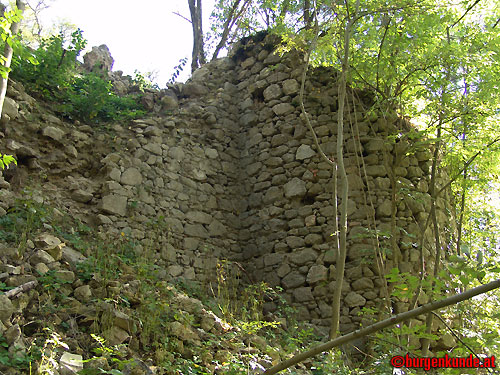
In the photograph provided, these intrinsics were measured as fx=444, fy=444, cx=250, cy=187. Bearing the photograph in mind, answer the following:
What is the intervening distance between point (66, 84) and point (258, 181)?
2.70 metres

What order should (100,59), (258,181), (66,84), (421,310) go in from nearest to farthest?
(421,310) < (66,84) < (258,181) < (100,59)

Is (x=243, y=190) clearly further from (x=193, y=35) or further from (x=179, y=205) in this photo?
(x=193, y=35)

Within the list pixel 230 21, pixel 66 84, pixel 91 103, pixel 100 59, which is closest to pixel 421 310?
pixel 91 103

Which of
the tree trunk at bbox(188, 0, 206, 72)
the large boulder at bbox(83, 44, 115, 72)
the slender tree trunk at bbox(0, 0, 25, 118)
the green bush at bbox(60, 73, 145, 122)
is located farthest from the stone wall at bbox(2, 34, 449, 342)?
the tree trunk at bbox(188, 0, 206, 72)

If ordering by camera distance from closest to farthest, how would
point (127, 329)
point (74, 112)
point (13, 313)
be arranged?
point (13, 313), point (127, 329), point (74, 112)

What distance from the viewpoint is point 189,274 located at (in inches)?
202

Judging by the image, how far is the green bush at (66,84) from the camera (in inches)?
205

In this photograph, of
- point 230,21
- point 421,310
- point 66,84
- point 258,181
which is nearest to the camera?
point 421,310

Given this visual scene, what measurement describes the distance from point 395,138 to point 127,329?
360 centimetres

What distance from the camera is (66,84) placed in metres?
5.39

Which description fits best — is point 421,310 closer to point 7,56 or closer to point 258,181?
point 7,56

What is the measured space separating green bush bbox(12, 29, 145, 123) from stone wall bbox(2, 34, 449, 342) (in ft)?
0.92

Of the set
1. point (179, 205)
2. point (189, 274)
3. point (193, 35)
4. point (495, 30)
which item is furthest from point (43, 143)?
point (193, 35)

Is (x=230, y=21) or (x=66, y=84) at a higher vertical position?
(x=230, y=21)
